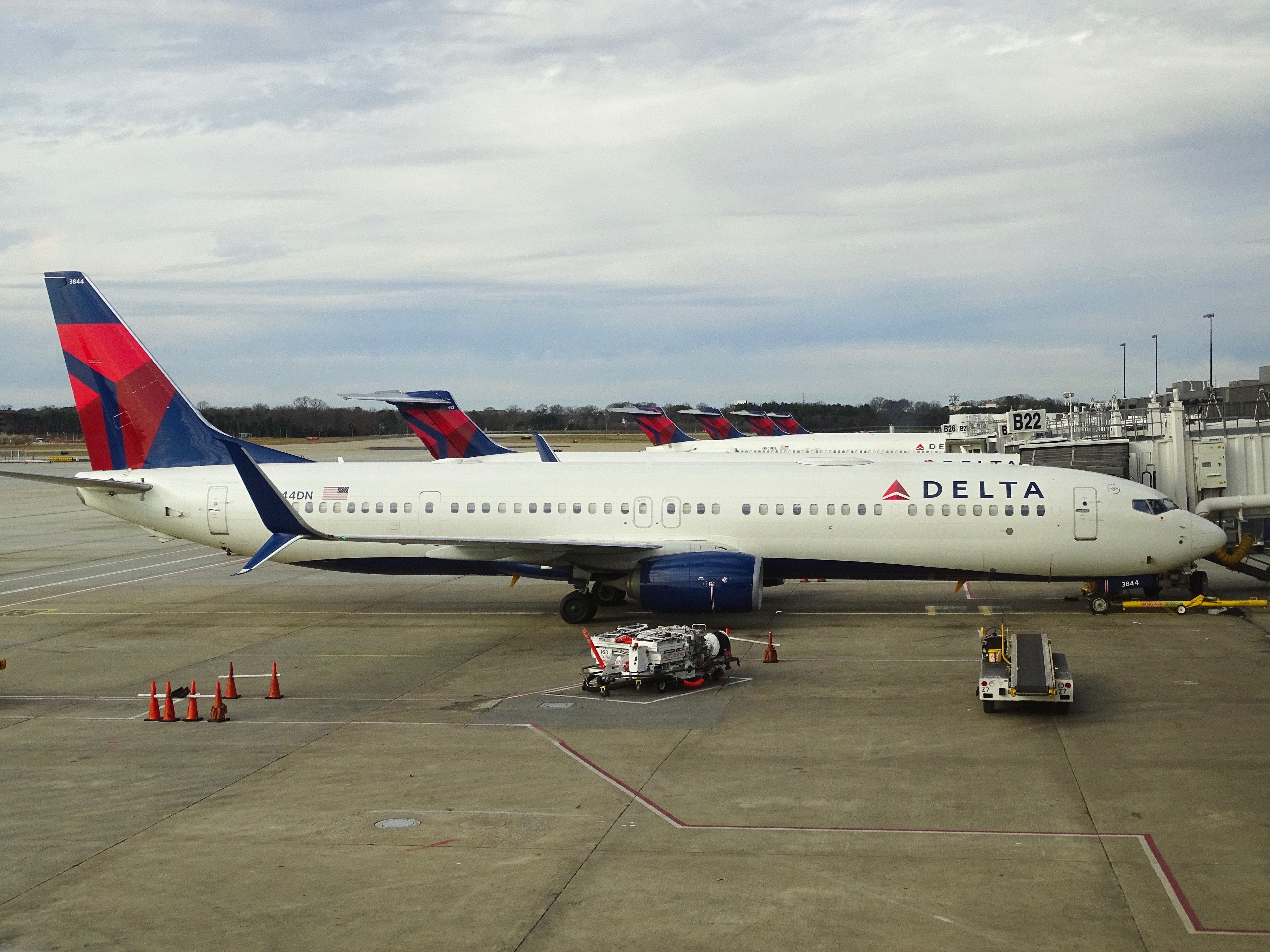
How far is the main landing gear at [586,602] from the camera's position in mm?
27328

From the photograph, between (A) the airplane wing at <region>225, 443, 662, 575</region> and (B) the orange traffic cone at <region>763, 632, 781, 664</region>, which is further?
(A) the airplane wing at <region>225, 443, 662, 575</region>

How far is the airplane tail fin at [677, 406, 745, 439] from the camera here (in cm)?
8131

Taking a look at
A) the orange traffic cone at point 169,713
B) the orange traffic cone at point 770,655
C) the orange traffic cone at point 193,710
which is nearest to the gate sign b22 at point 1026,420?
the orange traffic cone at point 770,655

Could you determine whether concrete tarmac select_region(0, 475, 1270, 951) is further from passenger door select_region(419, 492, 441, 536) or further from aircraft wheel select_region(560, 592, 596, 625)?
→ passenger door select_region(419, 492, 441, 536)

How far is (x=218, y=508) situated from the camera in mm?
29562

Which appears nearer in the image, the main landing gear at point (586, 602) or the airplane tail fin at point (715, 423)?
the main landing gear at point (586, 602)

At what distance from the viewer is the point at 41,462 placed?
4422 inches

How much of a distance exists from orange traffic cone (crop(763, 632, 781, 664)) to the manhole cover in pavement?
10303 mm

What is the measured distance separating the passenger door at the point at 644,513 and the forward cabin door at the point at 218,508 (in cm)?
1085

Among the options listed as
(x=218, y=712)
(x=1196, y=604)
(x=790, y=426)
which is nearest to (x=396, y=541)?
(x=218, y=712)

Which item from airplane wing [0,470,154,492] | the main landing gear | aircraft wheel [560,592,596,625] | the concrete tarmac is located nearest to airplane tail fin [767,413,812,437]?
the main landing gear

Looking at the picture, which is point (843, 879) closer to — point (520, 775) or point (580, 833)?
point (580, 833)

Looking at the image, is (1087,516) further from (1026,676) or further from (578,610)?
(578,610)

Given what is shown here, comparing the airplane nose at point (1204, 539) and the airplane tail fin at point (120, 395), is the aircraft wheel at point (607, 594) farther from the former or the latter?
the airplane nose at point (1204, 539)
